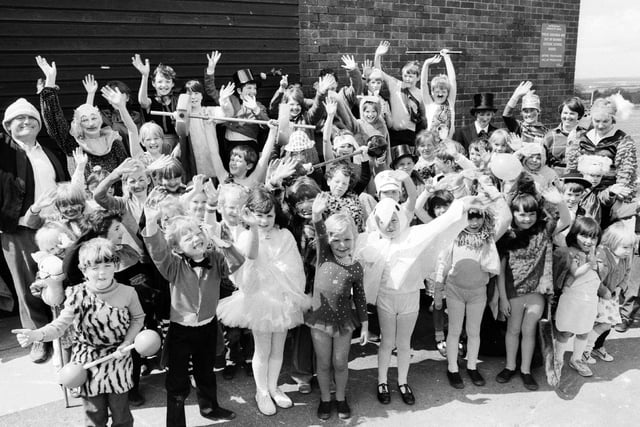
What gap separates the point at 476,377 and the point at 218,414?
1822 millimetres

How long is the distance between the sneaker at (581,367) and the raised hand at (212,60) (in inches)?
171

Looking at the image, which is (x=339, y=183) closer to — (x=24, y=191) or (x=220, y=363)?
(x=220, y=363)

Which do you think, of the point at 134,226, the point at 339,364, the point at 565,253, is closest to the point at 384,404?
the point at 339,364

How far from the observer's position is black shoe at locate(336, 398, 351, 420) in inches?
137

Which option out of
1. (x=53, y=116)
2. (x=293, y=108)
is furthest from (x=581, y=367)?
(x=53, y=116)

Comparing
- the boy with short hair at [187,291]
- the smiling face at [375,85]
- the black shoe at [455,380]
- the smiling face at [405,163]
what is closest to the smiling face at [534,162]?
the smiling face at [405,163]

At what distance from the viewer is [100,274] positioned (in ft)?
9.39

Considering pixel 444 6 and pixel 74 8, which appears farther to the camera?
pixel 444 6

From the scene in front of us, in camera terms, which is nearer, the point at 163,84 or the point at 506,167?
the point at 506,167

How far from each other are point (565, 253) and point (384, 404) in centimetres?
169

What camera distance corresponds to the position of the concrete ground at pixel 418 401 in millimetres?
3461

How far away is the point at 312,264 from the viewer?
3686mm

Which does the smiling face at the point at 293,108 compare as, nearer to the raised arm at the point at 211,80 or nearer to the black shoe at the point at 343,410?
the raised arm at the point at 211,80

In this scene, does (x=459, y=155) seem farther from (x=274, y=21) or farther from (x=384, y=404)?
(x=274, y=21)
